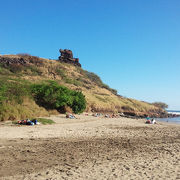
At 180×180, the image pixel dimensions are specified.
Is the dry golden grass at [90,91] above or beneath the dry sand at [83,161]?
above

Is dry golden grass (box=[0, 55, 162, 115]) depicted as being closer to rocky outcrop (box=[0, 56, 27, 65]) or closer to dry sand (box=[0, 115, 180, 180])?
rocky outcrop (box=[0, 56, 27, 65])

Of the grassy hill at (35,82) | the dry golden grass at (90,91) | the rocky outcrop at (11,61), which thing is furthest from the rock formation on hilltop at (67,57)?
the rocky outcrop at (11,61)

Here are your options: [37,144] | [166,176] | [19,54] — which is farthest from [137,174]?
[19,54]

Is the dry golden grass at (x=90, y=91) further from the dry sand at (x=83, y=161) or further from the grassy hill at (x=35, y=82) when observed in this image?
the dry sand at (x=83, y=161)

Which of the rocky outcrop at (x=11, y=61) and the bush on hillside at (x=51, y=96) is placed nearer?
the bush on hillside at (x=51, y=96)

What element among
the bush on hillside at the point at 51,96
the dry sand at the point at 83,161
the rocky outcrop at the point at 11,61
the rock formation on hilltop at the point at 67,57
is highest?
the rock formation on hilltop at the point at 67,57

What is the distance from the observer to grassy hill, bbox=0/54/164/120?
1881cm

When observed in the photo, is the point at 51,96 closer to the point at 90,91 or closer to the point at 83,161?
the point at 83,161

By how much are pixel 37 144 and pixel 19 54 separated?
213 ft

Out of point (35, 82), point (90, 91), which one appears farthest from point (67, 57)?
point (35, 82)

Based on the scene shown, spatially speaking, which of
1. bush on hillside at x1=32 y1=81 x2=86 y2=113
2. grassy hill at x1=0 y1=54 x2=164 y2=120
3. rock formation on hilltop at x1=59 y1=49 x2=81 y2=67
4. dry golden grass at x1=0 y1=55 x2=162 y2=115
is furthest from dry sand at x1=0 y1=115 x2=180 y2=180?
rock formation on hilltop at x1=59 y1=49 x2=81 y2=67

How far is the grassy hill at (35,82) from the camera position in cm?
1881

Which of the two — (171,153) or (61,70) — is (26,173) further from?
(61,70)

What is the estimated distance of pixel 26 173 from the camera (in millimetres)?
5566
